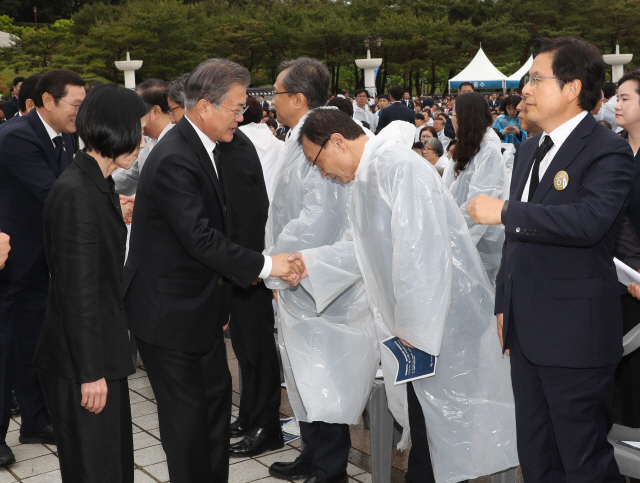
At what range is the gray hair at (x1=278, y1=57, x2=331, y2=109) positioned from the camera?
3340 mm

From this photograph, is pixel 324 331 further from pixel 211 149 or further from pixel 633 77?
pixel 633 77

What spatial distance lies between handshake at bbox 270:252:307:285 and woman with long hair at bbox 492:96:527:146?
5.43 m

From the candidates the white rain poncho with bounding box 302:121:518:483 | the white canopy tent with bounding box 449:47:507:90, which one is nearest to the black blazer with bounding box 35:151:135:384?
the white rain poncho with bounding box 302:121:518:483

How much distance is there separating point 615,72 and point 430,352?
97.3ft

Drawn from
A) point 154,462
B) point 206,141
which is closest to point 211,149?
point 206,141

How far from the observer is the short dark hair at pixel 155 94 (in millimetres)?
4207

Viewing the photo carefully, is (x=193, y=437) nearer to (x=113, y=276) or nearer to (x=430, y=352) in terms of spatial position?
(x=113, y=276)

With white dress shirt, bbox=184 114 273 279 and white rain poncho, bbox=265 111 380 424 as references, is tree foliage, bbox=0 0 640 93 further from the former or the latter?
white dress shirt, bbox=184 114 273 279

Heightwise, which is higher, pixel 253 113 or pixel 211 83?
pixel 211 83

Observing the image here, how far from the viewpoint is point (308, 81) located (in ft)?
11.0

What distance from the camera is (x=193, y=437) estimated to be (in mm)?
2543

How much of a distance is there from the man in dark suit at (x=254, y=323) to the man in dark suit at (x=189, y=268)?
625mm

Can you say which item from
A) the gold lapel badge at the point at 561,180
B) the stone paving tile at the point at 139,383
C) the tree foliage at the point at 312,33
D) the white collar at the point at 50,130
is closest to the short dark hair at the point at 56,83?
the white collar at the point at 50,130

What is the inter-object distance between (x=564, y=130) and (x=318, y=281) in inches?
45.9
